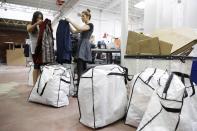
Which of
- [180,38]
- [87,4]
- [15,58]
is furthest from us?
[15,58]

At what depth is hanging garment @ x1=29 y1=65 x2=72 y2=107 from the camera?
243 cm

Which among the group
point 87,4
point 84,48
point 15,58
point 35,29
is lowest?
point 15,58

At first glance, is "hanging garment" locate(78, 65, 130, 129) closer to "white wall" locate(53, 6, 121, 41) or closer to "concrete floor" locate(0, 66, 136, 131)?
"concrete floor" locate(0, 66, 136, 131)

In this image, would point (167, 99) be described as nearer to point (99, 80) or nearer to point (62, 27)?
point (99, 80)

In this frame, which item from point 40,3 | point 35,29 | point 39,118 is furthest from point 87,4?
point 39,118

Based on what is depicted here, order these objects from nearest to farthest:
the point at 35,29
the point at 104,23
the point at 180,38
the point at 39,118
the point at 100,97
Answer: the point at 100,97 → the point at 39,118 → the point at 180,38 → the point at 35,29 → the point at 104,23

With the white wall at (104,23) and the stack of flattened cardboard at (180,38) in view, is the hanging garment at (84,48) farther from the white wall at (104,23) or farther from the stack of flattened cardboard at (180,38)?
the white wall at (104,23)

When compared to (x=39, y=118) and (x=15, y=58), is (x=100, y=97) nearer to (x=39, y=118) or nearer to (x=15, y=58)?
(x=39, y=118)

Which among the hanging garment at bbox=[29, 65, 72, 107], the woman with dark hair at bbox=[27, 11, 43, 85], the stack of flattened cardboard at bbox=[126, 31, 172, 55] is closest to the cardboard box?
the woman with dark hair at bbox=[27, 11, 43, 85]

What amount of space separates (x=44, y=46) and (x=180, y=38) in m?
1.84

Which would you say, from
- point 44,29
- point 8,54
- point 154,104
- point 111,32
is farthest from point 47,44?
point 111,32

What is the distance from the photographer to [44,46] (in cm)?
278

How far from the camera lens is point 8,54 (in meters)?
10.7

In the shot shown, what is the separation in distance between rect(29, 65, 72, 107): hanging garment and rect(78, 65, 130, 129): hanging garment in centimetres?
67
